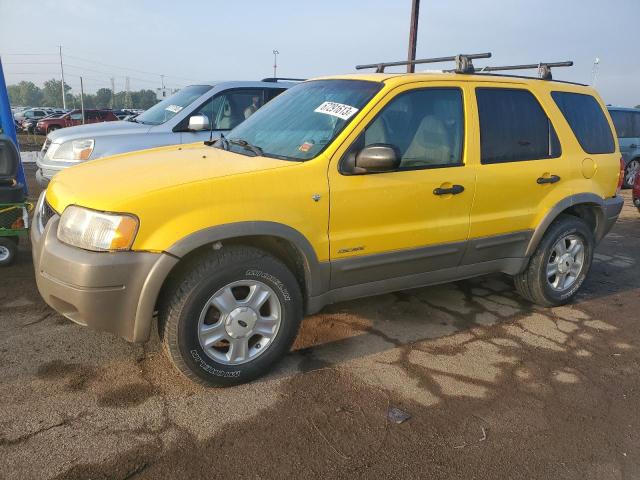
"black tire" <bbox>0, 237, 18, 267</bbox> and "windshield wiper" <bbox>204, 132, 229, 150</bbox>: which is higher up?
"windshield wiper" <bbox>204, 132, 229, 150</bbox>

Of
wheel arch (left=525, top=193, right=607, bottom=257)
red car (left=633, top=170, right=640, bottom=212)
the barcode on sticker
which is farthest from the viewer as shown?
red car (left=633, top=170, right=640, bottom=212)

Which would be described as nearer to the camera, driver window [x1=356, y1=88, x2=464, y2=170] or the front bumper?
the front bumper

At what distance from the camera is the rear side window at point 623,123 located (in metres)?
12.1

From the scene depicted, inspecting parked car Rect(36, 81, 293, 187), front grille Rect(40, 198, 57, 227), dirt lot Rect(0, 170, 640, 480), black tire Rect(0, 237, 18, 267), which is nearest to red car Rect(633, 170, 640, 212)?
dirt lot Rect(0, 170, 640, 480)

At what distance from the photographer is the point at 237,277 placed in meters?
2.88

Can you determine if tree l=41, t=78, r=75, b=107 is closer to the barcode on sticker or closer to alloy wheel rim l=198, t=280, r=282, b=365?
the barcode on sticker

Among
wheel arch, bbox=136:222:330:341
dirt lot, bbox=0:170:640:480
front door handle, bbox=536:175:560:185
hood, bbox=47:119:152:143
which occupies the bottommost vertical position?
dirt lot, bbox=0:170:640:480

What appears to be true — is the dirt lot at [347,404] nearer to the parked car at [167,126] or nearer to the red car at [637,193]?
the parked car at [167,126]

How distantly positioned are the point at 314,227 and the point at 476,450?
4.91 feet

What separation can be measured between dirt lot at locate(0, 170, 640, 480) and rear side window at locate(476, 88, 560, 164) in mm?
1384

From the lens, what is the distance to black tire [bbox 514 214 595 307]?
168 inches

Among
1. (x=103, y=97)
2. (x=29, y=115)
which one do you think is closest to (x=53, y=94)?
(x=103, y=97)

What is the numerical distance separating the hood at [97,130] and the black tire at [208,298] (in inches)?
165

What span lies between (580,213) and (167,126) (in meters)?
4.85
